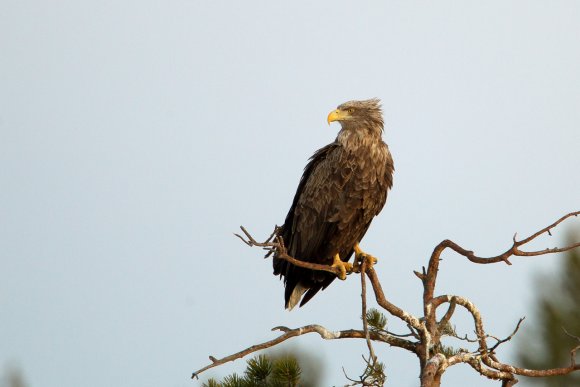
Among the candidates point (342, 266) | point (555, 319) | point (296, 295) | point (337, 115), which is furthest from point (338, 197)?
point (555, 319)

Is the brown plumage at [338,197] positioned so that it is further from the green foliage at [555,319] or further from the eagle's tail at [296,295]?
the green foliage at [555,319]

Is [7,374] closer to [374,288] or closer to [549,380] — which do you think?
[374,288]

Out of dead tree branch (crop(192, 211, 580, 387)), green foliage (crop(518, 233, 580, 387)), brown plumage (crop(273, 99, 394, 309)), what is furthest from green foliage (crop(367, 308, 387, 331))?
green foliage (crop(518, 233, 580, 387))

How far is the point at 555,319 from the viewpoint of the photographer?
15.2 metres

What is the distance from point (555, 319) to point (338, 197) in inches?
372

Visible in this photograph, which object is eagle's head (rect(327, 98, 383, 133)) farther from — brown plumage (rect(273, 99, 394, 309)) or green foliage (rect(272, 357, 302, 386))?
green foliage (rect(272, 357, 302, 386))

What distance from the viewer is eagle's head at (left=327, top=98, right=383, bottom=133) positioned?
7766 millimetres

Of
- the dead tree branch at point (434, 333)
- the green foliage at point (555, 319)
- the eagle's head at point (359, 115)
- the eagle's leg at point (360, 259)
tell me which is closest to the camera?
the dead tree branch at point (434, 333)

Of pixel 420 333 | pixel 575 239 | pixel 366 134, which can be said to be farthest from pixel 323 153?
pixel 575 239

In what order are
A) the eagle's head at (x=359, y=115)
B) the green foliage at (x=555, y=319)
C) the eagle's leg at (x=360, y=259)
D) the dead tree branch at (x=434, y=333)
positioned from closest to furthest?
the dead tree branch at (x=434, y=333)
the eagle's leg at (x=360, y=259)
the eagle's head at (x=359, y=115)
the green foliage at (x=555, y=319)

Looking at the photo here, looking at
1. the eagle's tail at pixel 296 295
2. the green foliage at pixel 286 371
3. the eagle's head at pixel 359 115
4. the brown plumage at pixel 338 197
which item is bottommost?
the green foliage at pixel 286 371

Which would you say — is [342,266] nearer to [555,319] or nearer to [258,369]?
[258,369]

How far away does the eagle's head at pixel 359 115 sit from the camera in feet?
25.5

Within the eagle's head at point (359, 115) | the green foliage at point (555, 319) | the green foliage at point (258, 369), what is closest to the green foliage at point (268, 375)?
the green foliage at point (258, 369)
